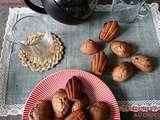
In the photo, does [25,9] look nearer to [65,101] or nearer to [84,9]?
[84,9]

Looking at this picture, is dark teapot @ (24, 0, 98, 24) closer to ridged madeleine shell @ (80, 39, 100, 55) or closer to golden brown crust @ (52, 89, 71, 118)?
ridged madeleine shell @ (80, 39, 100, 55)

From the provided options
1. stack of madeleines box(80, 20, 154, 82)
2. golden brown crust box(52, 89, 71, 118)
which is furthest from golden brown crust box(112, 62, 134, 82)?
golden brown crust box(52, 89, 71, 118)

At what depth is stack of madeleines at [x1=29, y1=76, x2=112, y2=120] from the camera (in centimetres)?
44

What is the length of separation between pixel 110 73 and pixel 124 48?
5cm

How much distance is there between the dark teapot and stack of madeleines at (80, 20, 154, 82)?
5cm

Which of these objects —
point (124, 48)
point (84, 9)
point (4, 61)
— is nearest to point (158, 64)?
point (124, 48)

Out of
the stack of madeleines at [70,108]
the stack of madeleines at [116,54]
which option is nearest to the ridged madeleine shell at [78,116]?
the stack of madeleines at [70,108]

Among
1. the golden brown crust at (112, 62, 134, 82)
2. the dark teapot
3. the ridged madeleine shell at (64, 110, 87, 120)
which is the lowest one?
the ridged madeleine shell at (64, 110, 87, 120)

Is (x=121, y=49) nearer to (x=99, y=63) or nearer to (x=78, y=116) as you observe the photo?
(x=99, y=63)

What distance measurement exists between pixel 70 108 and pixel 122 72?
0.12m

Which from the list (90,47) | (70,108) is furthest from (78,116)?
(90,47)

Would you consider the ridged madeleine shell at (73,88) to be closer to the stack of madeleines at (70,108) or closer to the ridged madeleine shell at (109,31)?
the stack of madeleines at (70,108)

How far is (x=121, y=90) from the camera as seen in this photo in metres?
0.50

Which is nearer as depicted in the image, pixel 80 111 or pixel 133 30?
pixel 80 111
